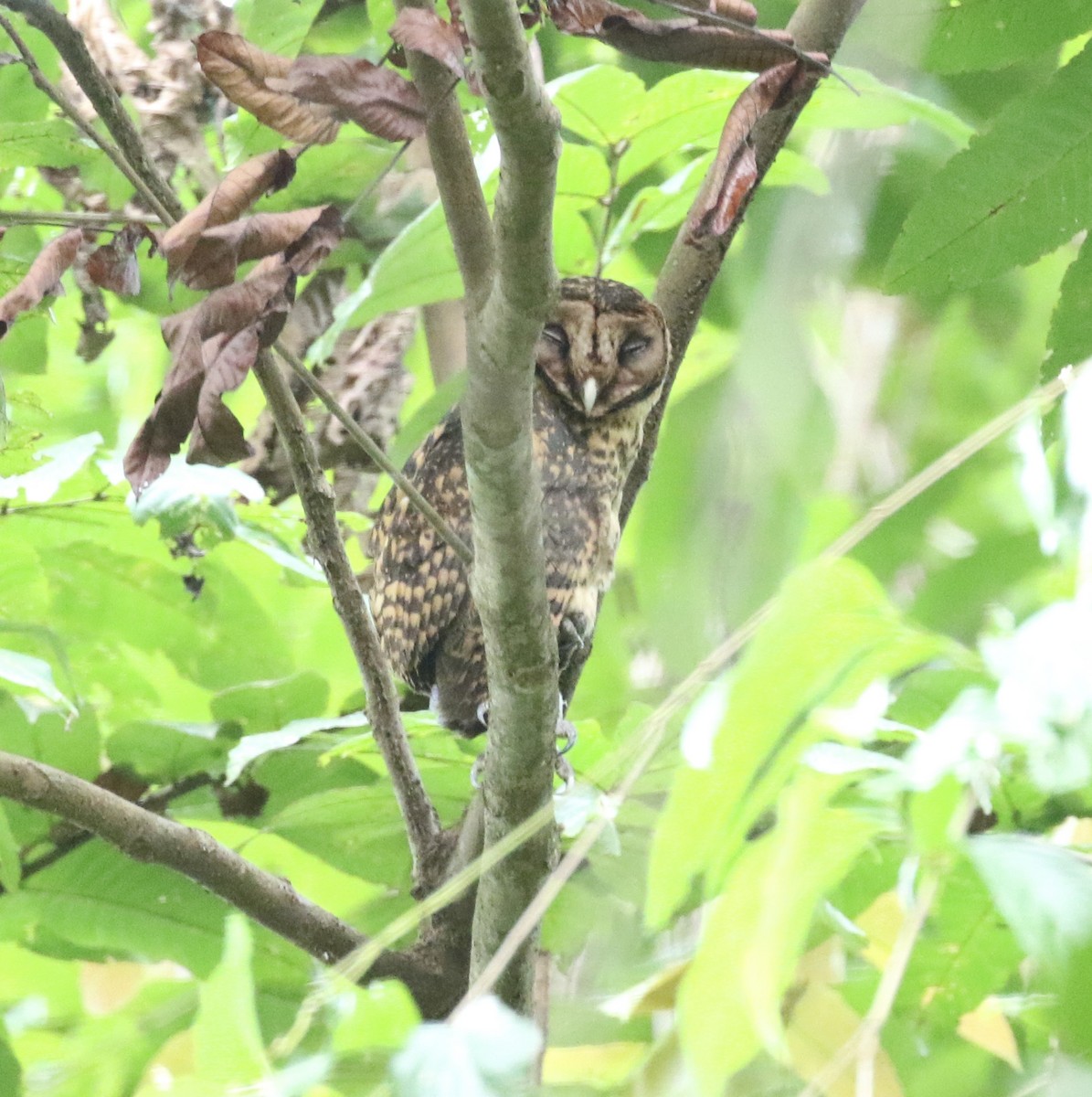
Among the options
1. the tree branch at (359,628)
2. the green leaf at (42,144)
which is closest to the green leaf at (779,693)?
the tree branch at (359,628)

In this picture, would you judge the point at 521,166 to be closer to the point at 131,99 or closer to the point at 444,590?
the point at 444,590

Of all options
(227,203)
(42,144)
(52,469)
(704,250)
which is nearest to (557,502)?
(704,250)

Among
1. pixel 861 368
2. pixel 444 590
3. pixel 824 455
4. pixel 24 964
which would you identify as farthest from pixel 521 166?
pixel 24 964

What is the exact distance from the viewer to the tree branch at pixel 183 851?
1.26 meters

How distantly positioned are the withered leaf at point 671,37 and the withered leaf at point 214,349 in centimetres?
26

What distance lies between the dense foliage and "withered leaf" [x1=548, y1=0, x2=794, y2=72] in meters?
0.17

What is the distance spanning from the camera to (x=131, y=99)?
7.20ft

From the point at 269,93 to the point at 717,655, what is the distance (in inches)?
19.2

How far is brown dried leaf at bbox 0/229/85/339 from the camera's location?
103 centimetres

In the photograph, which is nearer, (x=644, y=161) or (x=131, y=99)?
(x=644, y=161)

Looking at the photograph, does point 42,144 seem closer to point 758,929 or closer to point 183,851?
point 183,851

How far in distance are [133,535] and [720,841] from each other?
1.27 metres

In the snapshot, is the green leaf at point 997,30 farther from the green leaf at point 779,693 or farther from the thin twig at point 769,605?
the green leaf at point 779,693

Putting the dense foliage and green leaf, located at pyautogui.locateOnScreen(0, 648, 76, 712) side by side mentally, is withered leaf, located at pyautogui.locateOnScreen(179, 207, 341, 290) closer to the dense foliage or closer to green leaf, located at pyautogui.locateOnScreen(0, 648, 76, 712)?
the dense foliage
